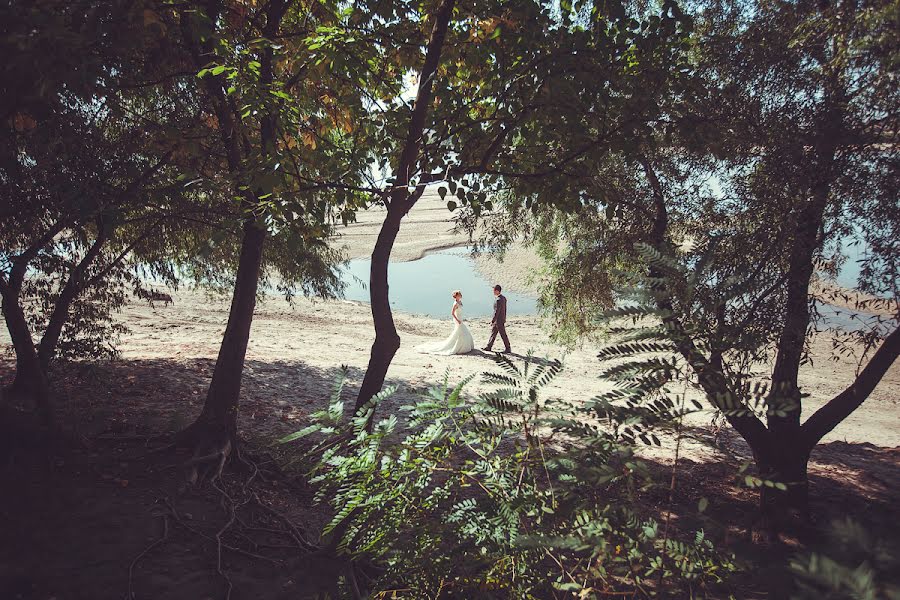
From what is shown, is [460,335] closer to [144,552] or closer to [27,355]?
[27,355]

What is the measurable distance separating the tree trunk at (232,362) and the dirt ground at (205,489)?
0.43m

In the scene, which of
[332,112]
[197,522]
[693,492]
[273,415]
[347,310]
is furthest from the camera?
[347,310]

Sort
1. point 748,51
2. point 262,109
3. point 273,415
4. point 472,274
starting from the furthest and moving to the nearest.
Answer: point 472,274
point 273,415
point 748,51
point 262,109

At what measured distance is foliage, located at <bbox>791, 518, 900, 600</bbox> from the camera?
119 centimetres

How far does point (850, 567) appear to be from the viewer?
4.35ft

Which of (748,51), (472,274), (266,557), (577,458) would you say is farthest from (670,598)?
(472,274)

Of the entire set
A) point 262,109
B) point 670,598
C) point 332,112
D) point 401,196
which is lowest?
point 670,598

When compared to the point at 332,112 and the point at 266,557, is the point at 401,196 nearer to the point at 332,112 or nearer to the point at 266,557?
the point at 332,112

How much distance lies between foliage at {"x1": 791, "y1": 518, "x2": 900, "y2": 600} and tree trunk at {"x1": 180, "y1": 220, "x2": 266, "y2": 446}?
6.41 metres

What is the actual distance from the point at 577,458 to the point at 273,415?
828 centimetres

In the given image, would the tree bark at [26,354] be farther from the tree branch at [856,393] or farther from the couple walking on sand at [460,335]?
the couple walking on sand at [460,335]

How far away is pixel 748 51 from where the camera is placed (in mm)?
6340

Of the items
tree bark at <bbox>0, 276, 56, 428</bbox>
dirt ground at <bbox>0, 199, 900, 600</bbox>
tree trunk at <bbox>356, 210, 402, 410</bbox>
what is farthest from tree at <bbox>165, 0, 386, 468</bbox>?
tree bark at <bbox>0, 276, 56, 428</bbox>

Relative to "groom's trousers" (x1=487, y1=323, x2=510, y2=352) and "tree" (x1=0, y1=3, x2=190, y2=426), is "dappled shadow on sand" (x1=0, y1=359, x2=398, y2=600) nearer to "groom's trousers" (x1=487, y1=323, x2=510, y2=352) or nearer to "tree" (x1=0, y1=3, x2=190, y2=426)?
"tree" (x1=0, y1=3, x2=190, y2=426)
